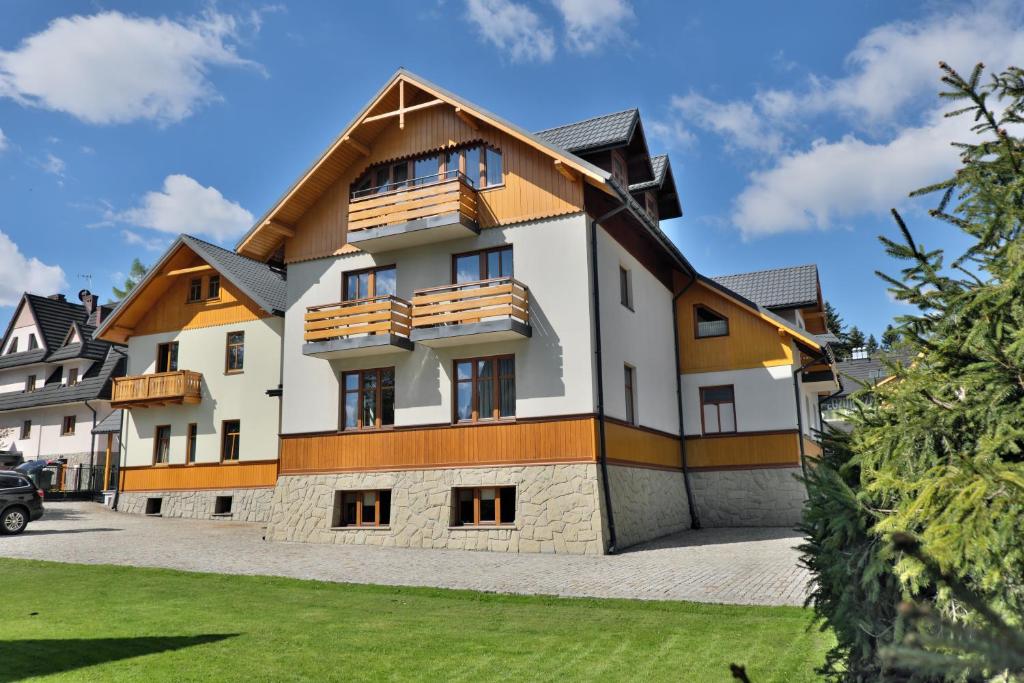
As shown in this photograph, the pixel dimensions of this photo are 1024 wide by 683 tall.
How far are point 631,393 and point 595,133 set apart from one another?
22.9ft

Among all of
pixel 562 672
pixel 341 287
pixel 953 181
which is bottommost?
pixel 562 672

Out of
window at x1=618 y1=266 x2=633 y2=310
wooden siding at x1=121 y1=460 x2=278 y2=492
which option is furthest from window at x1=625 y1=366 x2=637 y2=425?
wooden siding at x1=121 y1=460 x2=278 y2=492

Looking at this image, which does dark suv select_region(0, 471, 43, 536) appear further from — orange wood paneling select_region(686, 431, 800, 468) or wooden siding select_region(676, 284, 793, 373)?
wooden siding select_region(676, 284, 793, 373)

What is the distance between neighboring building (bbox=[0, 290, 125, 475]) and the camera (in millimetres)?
39031

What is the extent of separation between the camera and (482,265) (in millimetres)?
20062

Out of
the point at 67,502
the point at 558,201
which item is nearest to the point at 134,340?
the point at 67,502

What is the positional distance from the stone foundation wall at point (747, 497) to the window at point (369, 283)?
34.8ft

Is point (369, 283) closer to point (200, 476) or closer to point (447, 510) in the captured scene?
point (447, 510)

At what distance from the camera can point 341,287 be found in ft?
71.1

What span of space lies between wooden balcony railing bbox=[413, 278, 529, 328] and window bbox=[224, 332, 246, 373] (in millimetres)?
11543

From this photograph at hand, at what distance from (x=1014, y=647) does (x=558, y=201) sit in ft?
60.3

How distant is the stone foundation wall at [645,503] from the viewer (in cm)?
1861

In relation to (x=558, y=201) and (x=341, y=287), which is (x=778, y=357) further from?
(x=341, y=287)

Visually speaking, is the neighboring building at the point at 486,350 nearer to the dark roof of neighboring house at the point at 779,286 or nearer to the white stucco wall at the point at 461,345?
the white stucco wall at the point at 461,345
